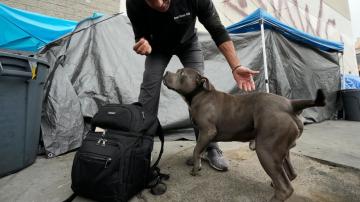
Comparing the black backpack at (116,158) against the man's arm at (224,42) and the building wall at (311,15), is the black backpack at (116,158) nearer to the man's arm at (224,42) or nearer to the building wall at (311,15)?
the man's arm at (224,42)

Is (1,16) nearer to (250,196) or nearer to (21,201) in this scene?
(21,201)

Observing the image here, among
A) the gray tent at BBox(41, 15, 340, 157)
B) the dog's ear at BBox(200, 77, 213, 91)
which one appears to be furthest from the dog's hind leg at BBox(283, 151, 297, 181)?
the gray tent at BBox(41, 15, 340, 157)

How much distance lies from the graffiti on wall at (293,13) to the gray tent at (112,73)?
4413 mm

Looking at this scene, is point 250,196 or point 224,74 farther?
point 224,74

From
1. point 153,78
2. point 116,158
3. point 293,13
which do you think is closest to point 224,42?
point 153,78

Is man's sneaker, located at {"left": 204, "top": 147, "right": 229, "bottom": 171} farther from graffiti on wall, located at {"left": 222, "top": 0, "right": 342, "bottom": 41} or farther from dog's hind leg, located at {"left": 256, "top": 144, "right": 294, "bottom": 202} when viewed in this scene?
graffiti on wall, located at {"left": 222, "top": 0, "right": 342, "bottom": 41}

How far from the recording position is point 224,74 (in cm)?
418

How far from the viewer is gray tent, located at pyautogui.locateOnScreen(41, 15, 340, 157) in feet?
9.26

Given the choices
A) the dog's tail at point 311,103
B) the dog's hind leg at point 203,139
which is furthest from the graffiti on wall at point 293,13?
the dog's tail at point 311,103

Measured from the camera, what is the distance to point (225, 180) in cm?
201

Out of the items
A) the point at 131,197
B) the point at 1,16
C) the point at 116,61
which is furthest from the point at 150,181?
the point at 1,16

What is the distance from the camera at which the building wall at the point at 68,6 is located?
5350 mm

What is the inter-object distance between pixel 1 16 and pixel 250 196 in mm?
4051

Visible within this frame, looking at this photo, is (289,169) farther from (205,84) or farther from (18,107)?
(18,107)
